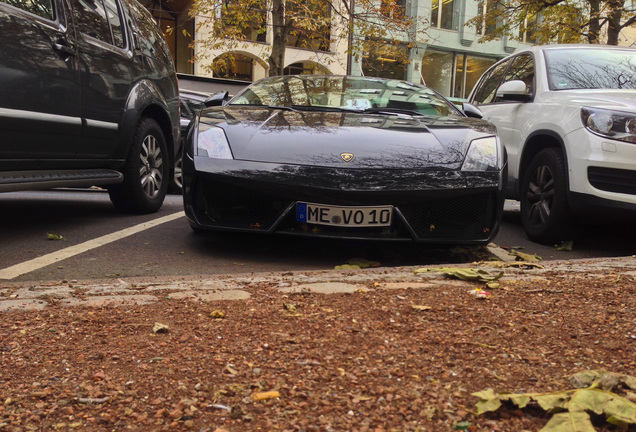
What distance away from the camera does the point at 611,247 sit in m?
4.88

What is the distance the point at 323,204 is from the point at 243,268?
0.60m

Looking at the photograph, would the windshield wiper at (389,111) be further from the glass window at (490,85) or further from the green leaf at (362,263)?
the glass window at (490,85)

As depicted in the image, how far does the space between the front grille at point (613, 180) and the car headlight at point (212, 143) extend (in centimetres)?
252

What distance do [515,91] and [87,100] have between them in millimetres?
3467

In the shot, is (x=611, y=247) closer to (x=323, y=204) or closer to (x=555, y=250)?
(x=555, y=250)

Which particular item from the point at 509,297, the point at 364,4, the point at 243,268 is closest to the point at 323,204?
the point at 243,268

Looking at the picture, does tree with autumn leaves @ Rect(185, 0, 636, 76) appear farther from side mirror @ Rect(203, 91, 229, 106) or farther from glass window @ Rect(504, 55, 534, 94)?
side mirror @ Rect(203, 91, 229, 106)

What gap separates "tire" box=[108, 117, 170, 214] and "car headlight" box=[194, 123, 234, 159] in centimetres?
140

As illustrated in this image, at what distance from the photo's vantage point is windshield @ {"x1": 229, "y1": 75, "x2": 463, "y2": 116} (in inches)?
192

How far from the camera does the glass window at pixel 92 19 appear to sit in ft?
14.9

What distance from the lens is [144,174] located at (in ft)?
17.9

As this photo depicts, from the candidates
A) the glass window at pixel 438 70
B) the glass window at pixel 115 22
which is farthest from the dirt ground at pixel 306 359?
the glass window at pixel 438 70

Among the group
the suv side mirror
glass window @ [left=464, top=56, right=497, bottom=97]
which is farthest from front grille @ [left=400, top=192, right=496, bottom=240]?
glass window @ [left=464, top=56, right=497, bottom=97]

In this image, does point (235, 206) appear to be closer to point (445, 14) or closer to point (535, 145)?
point (535, 145)
